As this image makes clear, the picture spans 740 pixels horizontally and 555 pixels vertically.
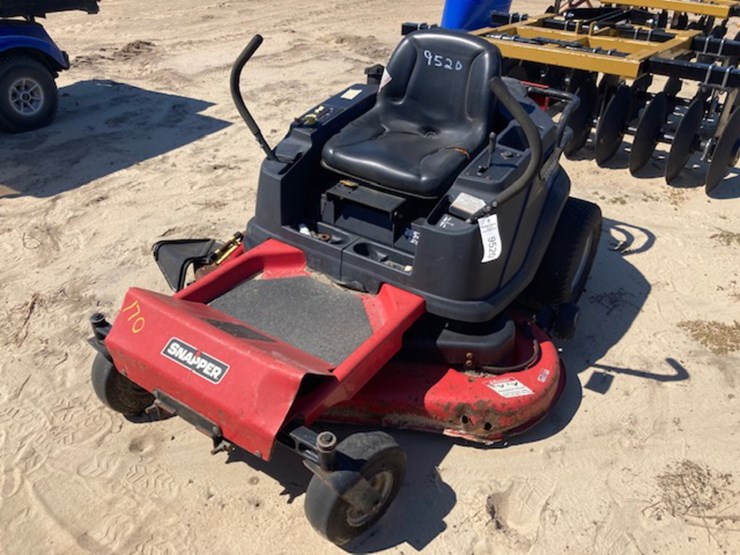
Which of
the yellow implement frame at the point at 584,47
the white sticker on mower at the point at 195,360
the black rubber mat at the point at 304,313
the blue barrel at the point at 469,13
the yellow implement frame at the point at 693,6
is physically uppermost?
the yellow implement frame at the point at 693,6

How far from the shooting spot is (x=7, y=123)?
6.18 meters

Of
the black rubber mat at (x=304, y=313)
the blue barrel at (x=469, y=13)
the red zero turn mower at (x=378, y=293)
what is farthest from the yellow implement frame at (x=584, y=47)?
the black rubber mat at (x=304, y=313)

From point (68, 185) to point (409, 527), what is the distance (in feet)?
13.3

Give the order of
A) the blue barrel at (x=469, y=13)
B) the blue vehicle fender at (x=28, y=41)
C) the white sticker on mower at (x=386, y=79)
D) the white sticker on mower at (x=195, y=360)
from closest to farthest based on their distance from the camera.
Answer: the white sticker on mower at (x=195, y=360) → the white sticker on mower at (x=386, y=79) → the blue vehicle fender at (x=28, y=41) → the blue barrel at (x=469, y=13)

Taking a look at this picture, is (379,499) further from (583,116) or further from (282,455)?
(583,116)

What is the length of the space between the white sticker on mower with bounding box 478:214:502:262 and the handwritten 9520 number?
3.52 feet

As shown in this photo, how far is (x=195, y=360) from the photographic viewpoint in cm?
258

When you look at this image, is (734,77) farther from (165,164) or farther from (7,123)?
(7,123)

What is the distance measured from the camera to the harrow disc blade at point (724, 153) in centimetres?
518

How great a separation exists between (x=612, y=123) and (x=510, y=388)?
3371 mm

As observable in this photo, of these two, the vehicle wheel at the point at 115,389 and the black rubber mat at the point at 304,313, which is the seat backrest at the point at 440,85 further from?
the vehicle wheel at the point at 115,389

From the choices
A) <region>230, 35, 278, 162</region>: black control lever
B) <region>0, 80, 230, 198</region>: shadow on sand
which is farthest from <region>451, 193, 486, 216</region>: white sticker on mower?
<region>0, 80, 230, 198</region>: shadow on sand

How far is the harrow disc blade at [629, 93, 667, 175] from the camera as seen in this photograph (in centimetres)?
529

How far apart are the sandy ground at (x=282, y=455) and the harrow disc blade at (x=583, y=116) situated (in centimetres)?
16
